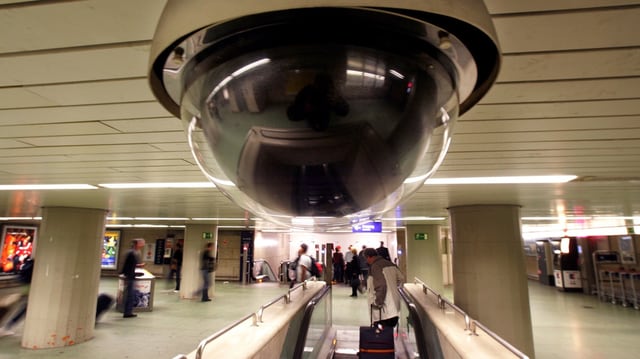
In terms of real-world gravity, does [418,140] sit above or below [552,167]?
below

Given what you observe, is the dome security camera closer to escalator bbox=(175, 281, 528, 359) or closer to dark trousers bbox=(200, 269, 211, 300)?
escalator bbox=(175, 281, 528, 359)

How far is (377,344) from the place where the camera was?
427 centimetres

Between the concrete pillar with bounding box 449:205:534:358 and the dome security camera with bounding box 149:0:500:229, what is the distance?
4.96 m

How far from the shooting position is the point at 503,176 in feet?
10.7

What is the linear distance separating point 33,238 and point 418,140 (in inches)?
728

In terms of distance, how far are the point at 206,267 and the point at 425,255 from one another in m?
6.07

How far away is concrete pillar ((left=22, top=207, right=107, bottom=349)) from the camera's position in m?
5.50

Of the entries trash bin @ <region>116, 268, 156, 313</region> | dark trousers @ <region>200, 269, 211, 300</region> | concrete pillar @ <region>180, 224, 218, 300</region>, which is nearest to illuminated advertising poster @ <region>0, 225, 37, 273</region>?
concrete pillar @ <region>180, 224, 218, 300</region>

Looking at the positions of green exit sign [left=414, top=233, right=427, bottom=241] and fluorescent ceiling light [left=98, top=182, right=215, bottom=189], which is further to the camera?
green exit sign [left=414, top=233, right=427, bottom=241]

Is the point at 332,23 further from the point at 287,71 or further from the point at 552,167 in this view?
the point at 552,167

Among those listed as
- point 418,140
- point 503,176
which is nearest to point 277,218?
point 418,140

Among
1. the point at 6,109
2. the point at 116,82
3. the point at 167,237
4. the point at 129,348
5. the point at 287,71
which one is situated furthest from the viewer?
the point at 167,237

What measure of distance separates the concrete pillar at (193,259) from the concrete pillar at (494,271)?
776 cm

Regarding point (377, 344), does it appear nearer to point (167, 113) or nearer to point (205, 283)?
point (167, 113)
